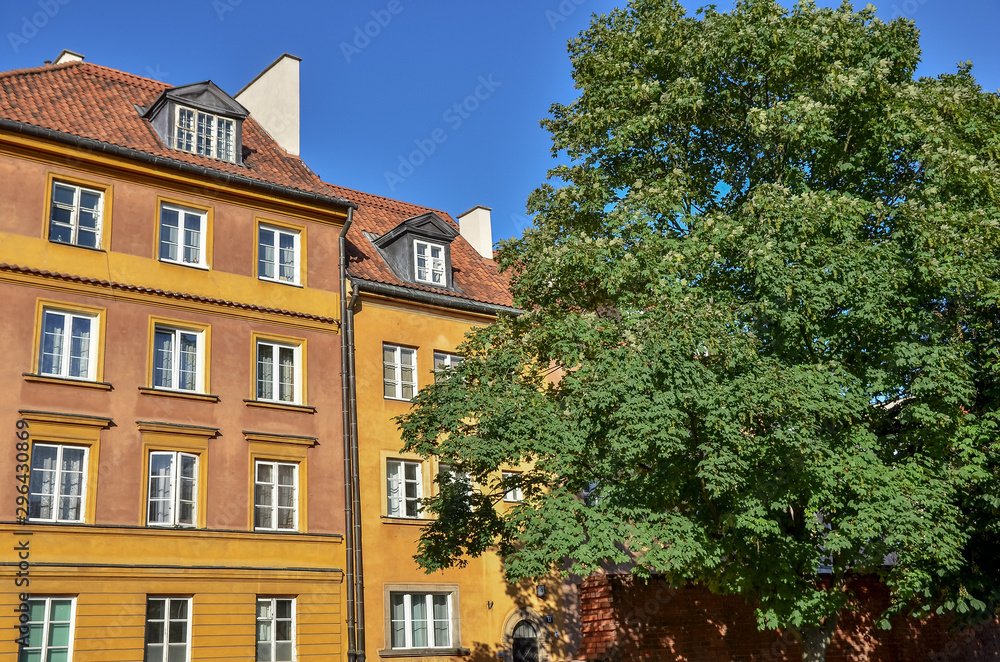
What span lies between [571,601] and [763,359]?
10.7m

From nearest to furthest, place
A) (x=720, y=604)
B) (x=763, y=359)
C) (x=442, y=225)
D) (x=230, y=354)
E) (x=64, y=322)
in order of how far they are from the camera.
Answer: (x=763, y=359)
(x=64, y=322)
(x=230, y=354)
(x=720, y=604)
(x=442, y=225)

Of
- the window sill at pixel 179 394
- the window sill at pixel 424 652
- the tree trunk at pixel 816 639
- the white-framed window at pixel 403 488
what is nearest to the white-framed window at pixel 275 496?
the window sill at pixel 179 394

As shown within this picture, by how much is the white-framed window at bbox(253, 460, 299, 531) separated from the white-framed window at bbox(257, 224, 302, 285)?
14.8ft

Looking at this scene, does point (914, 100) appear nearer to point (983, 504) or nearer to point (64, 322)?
point (983, 504)

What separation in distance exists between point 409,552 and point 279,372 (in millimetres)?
5214

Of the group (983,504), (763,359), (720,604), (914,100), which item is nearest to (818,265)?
(763,359)

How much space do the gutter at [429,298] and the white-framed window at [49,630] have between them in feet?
32.0

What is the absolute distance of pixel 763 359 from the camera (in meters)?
17.2

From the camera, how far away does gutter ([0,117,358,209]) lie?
1997cm

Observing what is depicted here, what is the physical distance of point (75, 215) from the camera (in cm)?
2055

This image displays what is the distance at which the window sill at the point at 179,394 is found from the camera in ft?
65.7

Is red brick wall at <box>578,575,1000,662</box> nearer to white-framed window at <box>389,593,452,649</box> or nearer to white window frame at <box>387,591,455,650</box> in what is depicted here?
white window frame at <box>387,591,455,650</box>

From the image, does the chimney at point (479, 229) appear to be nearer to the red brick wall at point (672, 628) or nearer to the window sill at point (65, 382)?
the red brick wall at point (672, 628)

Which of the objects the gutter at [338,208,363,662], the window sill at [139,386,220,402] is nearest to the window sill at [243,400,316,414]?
the window sill at [139,386,220,402]
